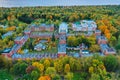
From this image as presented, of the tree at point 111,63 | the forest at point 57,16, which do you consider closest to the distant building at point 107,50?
the tree at point 111,63

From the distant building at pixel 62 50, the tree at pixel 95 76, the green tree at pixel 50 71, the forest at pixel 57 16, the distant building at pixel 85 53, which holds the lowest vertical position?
the tree at pixel 95 76

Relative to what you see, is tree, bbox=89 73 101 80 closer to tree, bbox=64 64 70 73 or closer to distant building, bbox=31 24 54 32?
tree, bbox=64 64 70 73

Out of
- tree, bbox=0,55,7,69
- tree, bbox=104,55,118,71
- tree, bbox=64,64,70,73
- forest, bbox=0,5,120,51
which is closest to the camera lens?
tree, bbox=64,64,70,73

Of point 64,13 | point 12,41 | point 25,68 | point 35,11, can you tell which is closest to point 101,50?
point 25,68

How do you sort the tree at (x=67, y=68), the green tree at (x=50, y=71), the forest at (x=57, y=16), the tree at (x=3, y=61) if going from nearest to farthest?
the green tree at (x=50, y=71) → the tree at (x=67, y=68) → the tree at (x=3, y=61) → the forest at (x=57, y=16)

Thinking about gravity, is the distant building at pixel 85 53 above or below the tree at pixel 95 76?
above

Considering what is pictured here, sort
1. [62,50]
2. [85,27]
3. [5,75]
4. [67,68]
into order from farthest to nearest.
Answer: [85,27] < [62,50] < [5,75] < [67,68]

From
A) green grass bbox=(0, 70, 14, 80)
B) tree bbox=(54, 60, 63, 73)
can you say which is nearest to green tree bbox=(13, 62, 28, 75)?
green grass bbox=(0, 70, 14, 80)

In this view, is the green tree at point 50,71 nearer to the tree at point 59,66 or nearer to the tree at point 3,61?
the tree at point 59,66

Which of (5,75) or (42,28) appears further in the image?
(42,28)

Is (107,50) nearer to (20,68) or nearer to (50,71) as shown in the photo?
(50,71)

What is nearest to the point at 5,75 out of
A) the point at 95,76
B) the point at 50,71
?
the point at 50,71
